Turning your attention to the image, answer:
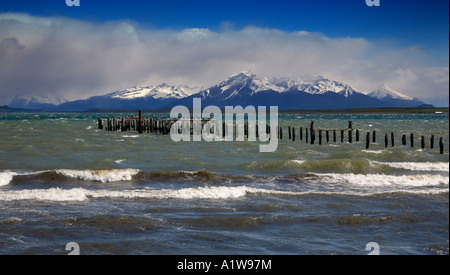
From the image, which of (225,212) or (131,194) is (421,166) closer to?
(225,212)

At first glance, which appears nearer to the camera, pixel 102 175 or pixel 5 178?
pixel 5 178

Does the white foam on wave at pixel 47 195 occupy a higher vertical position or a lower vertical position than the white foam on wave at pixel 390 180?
higher


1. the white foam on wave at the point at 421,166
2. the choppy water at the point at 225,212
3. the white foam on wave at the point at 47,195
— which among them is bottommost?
the white foam on wave at the point at 421,166

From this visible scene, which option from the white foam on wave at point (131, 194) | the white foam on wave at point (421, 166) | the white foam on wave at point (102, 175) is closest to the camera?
the white foam on wave at point (131, 194)

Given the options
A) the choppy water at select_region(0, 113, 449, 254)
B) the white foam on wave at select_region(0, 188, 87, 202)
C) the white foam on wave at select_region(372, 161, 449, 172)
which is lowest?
the white foam on wave at select_region(372, 161, 449, 172)

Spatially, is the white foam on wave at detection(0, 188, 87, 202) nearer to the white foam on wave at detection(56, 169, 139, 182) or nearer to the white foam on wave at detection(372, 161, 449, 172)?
the white foam on wave at detection(56, 169, 139, 182)

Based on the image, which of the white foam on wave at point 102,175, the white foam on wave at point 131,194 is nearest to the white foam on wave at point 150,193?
the white foam on wave at point 131,194

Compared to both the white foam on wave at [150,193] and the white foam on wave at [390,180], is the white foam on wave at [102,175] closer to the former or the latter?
the white foam on wave at [150,193]

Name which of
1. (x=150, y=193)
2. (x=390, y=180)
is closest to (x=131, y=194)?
(x=150, y=193)

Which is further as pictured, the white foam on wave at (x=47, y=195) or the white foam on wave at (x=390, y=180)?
the white foam on wave at (x=390, y=180)

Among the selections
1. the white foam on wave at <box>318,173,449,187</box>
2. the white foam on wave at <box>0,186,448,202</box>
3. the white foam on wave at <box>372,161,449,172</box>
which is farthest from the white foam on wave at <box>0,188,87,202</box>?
the white foam on wave at <box>372,161,449,172</box>
